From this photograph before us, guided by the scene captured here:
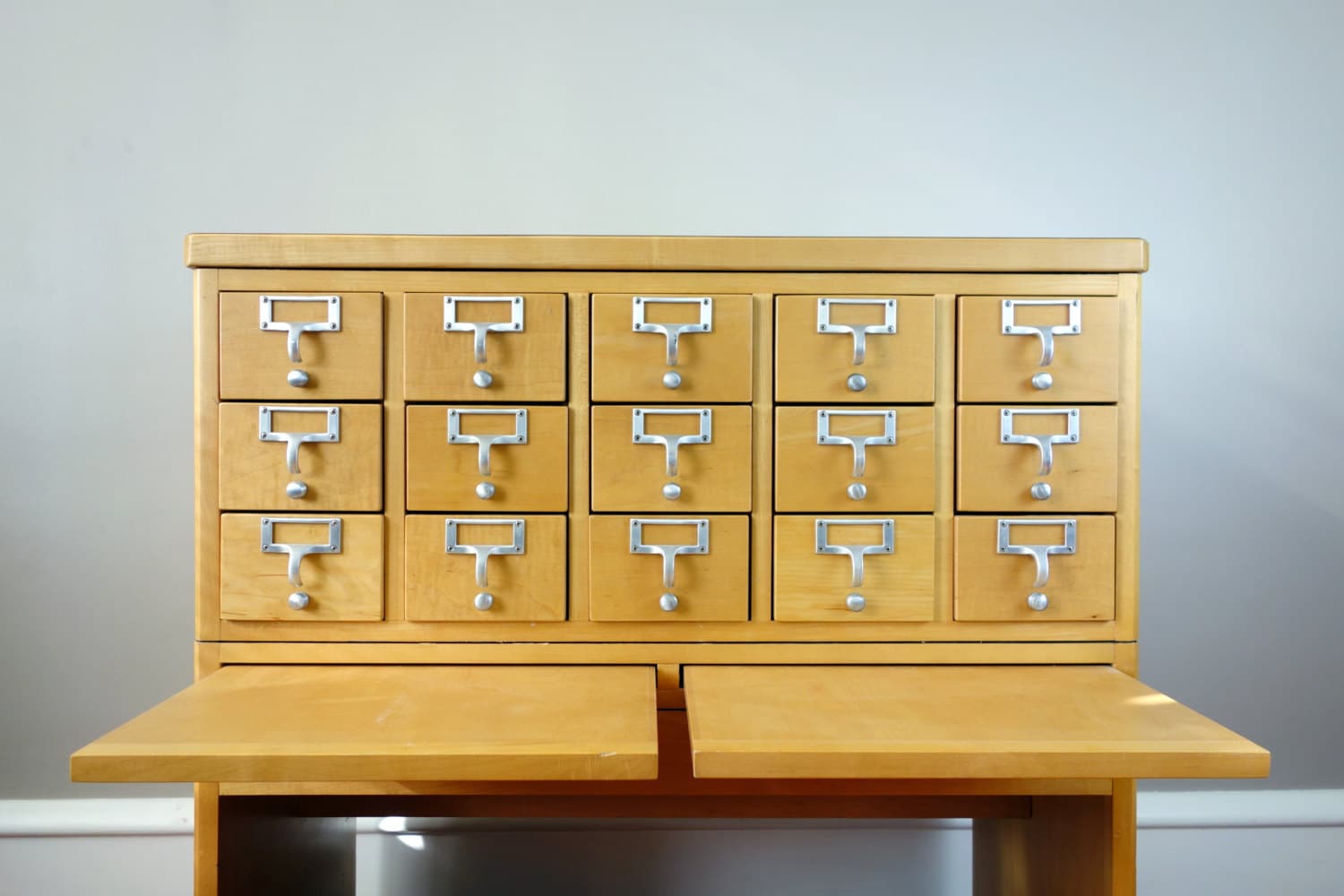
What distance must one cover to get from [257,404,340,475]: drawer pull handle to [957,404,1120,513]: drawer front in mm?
799

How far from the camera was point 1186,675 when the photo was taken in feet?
4.93

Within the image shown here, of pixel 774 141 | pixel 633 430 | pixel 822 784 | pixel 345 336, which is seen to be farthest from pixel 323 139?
pixel 822 784

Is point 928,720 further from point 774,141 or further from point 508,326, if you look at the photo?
point 774,141

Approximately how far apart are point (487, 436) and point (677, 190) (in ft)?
2.53

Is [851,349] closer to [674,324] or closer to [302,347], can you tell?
[674,324]

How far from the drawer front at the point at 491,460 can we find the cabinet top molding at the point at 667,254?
190mm

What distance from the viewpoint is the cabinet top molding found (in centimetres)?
93

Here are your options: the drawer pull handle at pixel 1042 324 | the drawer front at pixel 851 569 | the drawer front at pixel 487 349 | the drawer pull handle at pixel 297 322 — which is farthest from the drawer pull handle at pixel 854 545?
the drawer pull handle at pixel 297 322

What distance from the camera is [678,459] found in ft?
3.11

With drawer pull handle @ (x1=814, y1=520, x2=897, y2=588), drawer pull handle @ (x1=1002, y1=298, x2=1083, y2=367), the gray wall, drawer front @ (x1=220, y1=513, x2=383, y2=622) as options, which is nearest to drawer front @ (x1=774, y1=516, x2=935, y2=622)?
drawer pull handle @ (x1=814, y1=520, x2=897, y2=588)

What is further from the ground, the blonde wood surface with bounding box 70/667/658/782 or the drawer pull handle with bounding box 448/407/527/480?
the drawer pull handle with bounding box 448/407/527/480

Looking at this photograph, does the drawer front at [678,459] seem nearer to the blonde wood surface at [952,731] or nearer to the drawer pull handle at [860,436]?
the drawer pull handle at [860,436]

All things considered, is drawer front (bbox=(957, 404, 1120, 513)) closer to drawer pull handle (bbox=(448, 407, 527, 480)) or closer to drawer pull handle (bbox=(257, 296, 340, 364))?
drawer pull handle (bbox=(448, 407, 527, 480))

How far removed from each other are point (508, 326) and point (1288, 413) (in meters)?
1.55
